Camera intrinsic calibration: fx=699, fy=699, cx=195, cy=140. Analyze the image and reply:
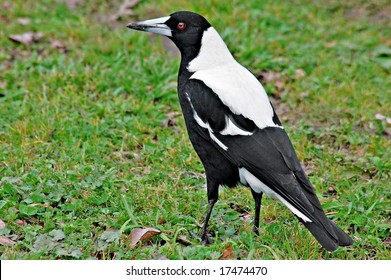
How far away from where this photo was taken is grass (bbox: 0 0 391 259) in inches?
138

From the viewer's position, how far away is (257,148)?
3336 millimetres

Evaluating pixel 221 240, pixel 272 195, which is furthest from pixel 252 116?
pixel 221 240

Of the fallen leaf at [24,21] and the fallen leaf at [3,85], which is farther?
the fallen leaf at [24,21]

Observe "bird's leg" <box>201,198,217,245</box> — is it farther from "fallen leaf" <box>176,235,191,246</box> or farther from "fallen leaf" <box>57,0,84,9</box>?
"fallen leaf" <box>57,0,84,9</box>

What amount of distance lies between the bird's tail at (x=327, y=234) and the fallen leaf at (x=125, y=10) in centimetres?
355

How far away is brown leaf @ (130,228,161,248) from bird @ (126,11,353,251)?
253 millimetres

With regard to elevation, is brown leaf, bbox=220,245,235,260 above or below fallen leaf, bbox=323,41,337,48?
below

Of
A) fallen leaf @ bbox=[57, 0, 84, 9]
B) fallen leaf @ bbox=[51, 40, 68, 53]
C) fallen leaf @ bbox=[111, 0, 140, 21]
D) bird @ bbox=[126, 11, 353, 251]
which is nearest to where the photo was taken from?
bird @ bbox=[126, 11, 353, 251]

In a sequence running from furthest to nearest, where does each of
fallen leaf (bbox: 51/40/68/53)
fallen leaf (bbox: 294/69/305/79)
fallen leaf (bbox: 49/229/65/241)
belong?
fallen leaf (bbox: 51/40/68/53) → fallen leaf (bbox: 294/69/305/79) → fallen leaf (bbox: 49/229/65/241)

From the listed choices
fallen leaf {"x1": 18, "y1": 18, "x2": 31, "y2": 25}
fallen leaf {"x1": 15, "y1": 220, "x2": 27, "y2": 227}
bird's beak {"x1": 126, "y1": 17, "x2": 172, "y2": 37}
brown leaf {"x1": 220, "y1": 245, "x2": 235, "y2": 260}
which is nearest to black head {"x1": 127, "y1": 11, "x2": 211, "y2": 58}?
bird's beak {"x1": 126, "y1": 17, "x2": 172, "y2": 37}

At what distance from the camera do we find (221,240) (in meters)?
3.55

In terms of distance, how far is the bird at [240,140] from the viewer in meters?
3.24

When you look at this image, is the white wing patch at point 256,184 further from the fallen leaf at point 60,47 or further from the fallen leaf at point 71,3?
the fallen leaf at point 71,3

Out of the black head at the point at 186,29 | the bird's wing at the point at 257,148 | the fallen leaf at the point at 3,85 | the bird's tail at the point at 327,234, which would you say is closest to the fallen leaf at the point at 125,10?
the fallen leaf at the point at 3,85
